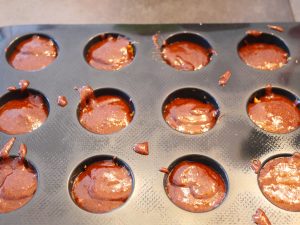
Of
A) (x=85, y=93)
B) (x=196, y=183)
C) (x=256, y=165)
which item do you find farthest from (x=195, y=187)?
(x=85, y=93)

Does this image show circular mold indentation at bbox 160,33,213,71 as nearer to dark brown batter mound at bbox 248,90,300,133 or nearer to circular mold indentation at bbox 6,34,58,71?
dark brown batter mound at bbox 248,90,300,133

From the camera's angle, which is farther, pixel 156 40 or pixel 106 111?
pixel 156 40

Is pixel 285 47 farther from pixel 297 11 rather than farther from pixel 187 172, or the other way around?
pixel 187 172

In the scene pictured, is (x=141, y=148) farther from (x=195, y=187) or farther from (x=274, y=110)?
(x=274, y=110)

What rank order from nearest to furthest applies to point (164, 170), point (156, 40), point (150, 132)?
1. point (164, 170)
2. point (150, 132)
3. point (156, 40)

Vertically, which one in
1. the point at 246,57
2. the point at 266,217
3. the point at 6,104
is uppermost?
the point at 246,57

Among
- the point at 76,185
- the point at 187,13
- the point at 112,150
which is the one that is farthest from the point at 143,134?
the point at 187,13

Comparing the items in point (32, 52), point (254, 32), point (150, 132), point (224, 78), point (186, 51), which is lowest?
point (150, 132)
